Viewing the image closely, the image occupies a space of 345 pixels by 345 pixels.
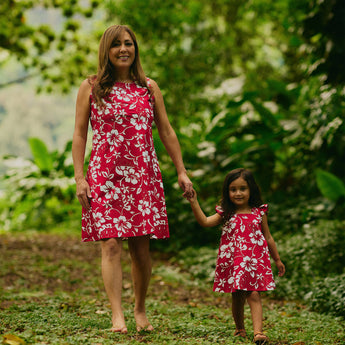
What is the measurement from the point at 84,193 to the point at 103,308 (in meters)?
1.34

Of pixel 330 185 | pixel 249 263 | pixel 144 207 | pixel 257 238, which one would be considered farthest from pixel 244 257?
pixel 330 185

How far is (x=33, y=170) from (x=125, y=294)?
4.99 meters

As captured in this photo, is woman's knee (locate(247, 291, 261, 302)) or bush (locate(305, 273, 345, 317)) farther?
bush (locate(305, 273, 345, 317))

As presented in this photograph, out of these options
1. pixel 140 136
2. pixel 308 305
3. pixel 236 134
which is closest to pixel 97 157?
pixel 140 136

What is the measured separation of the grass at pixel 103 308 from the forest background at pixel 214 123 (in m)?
0.42

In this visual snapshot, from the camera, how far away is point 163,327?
11.0 ft

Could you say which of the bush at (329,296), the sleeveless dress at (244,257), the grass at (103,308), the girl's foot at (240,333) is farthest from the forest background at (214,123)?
the sleeveless dress at (244,257)

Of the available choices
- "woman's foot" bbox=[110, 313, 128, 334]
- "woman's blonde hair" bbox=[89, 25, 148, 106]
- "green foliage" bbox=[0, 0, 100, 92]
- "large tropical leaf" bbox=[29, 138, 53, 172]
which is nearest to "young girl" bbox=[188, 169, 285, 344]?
"woman's foot" bbox=[110, 313, 128, 334]

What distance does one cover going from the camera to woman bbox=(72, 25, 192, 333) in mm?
3068

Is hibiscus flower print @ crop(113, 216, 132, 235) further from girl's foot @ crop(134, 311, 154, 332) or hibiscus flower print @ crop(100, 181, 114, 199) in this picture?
girl's foot @ crop(134, 311, 154, 332)

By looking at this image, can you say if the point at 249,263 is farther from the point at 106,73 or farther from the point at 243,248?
the point at 106,73

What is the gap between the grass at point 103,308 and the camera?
3.01 m

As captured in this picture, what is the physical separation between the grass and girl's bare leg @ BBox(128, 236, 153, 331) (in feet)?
0.31

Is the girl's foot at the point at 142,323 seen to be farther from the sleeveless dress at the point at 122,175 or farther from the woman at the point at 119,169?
the sleeveless dress at the point at 122,175
